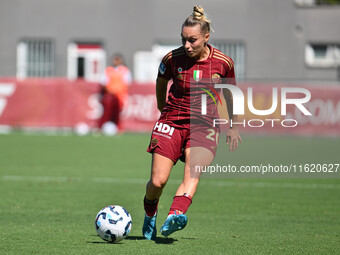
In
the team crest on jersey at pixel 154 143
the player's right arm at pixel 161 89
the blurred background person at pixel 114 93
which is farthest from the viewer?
the blurred background person at pixel 114 93

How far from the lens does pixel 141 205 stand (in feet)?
32.7

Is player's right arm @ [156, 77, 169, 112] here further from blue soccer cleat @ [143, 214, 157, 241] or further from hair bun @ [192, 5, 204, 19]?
blue soccer cleat @ [143, 214, 157, 241]

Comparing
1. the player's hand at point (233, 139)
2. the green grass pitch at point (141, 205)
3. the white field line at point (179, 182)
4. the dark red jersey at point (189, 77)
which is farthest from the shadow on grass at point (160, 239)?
the white field line at point (179, 182)

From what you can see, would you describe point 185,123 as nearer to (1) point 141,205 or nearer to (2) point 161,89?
(2) point 161,89

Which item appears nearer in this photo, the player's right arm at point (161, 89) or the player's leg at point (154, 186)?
the player's leg at point (154, 186)

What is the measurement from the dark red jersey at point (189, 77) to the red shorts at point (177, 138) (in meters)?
0.08

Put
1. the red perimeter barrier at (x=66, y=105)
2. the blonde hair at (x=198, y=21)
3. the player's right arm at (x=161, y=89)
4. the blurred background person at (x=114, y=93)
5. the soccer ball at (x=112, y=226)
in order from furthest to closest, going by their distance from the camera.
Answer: the red perimeter barrier at (x=66, y=105)
the blurred background person at (x=114, y=93)
the player's right arm at (x=161, y=89)
the soccer ball at (x=112, y=226)
the blonde hair at (x=198, y=21)

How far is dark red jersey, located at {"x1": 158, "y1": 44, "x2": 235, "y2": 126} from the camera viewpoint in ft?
23.0

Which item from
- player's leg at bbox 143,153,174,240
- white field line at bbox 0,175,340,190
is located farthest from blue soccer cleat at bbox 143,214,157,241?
white field line at bbox 0,175,340,190

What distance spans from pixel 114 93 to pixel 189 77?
17761 millimetres

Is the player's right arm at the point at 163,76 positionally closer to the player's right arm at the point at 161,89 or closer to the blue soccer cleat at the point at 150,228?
the player's right arm at the point at 161,89

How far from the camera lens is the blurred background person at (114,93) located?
80.8 feet

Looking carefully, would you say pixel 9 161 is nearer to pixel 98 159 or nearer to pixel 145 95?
pixel 98 159

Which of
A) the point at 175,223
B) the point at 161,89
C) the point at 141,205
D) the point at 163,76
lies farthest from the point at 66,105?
the point at 175,223
